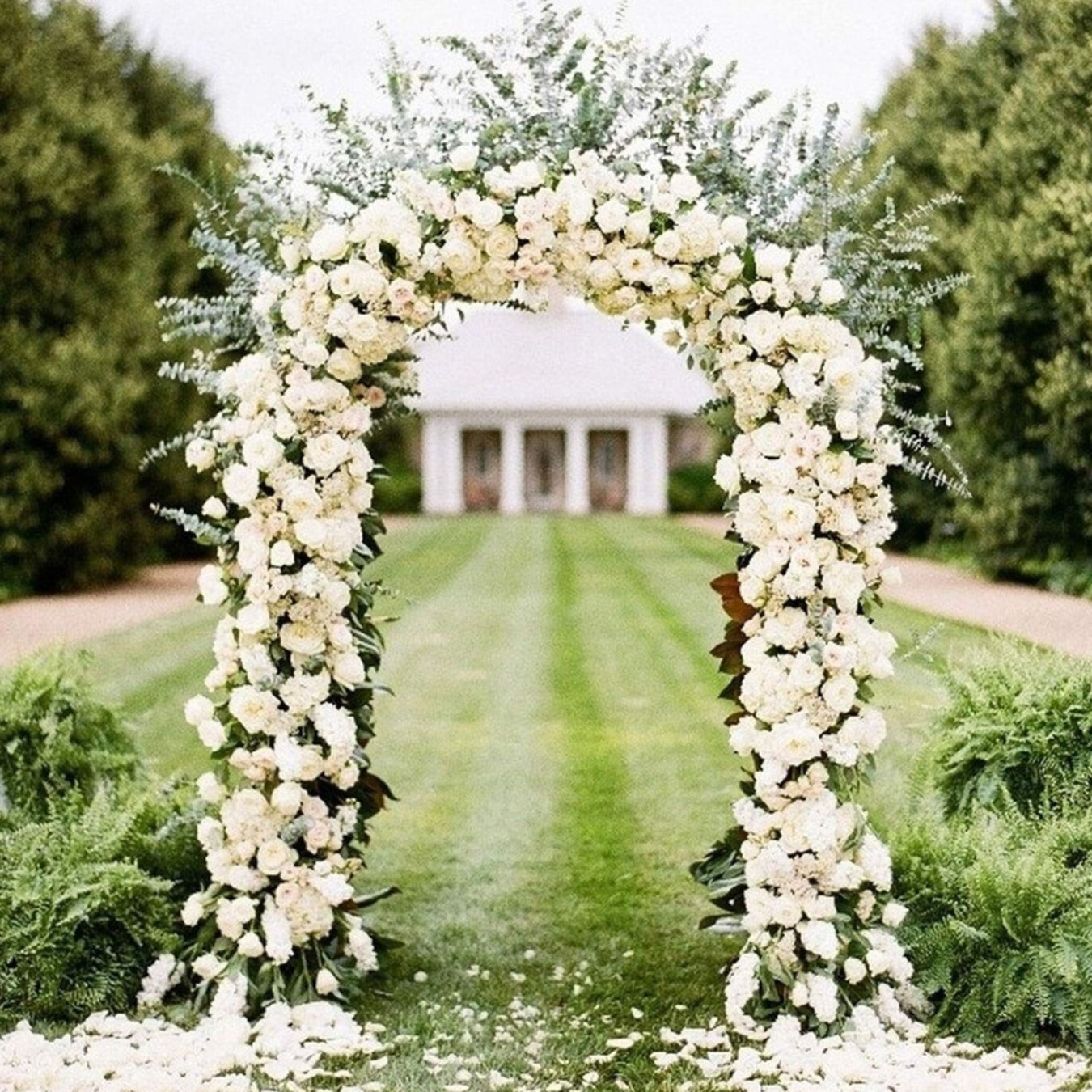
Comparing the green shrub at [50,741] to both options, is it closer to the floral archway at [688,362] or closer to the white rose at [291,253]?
the floral archway at [688,362]

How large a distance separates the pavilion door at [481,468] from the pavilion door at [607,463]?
2638mm

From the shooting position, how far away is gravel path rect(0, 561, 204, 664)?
48.7ft

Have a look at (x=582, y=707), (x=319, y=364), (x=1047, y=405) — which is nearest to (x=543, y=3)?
(x=319, y=364)

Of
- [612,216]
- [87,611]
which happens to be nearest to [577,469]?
[87,611]

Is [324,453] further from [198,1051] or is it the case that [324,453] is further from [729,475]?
[198,1051]

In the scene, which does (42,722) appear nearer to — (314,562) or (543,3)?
(314,562)

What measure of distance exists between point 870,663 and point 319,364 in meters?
2.11

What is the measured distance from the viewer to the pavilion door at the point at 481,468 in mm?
42656

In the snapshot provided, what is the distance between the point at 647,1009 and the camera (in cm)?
532

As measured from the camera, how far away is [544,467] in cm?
4278

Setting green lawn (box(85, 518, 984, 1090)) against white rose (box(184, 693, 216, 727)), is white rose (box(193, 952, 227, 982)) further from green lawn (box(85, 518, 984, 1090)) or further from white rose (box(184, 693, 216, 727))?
white rose (box(184, 693, 216, 727))

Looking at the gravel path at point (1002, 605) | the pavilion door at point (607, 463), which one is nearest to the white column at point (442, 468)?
the pavilion door at point (607, 463)

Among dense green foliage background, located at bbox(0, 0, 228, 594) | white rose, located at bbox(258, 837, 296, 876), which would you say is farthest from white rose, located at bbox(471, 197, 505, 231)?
dense green foliage background, located at bbox(0, 0, 228, 594)

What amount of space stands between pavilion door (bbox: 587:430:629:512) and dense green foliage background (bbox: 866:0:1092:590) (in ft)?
70.3
